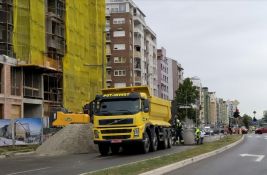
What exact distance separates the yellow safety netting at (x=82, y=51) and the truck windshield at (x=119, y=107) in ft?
118

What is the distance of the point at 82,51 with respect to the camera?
69938mm

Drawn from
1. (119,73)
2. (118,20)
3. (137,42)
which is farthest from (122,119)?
(137,42)

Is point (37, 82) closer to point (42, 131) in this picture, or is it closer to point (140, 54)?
point (42, 131)

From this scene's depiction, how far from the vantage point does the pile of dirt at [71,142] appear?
31.4 m

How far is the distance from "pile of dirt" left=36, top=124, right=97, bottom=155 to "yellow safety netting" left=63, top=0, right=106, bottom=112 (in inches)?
1162

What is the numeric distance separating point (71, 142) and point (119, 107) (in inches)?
271

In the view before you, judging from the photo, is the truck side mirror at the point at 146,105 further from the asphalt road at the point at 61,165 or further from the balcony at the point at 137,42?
the balcony at the point at 137,42

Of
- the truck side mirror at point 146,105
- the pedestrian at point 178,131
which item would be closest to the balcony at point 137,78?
the pedestrian at point 178,131

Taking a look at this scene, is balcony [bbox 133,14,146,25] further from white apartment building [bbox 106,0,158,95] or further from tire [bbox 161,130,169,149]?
tire [bbox 161,130,169,149]

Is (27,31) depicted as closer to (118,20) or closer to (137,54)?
(118,20)

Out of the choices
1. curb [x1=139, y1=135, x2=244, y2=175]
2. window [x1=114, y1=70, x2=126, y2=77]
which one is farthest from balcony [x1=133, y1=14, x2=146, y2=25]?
curb [x1=139, y1=135, x2=244, y2=175]

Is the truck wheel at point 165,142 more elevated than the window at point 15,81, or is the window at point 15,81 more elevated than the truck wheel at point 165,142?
the window at point 15,81

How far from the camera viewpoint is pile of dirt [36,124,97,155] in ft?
103

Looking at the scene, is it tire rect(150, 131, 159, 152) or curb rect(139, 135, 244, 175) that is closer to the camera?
curb rect(139, 135, 244, 175)
